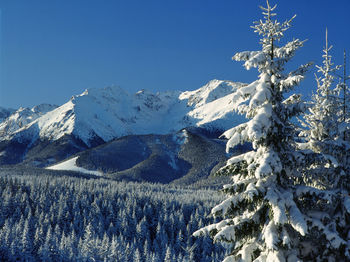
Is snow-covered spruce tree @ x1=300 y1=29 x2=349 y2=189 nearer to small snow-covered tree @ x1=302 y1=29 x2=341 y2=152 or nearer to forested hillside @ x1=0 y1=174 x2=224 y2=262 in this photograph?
small snow-covered tree @ x1=302 y1=29 x2=341 y2=152

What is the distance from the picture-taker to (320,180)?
18531mm

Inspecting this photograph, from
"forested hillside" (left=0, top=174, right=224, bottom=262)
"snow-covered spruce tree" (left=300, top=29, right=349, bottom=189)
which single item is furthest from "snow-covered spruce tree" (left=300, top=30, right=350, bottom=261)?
"forested hillside" (left=0, top=174, right=224, bottom=262)

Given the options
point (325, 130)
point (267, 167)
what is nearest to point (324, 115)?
point (325, 130)

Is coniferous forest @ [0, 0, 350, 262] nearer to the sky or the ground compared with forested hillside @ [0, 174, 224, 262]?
nearer to the sky

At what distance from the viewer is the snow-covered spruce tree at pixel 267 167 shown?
15.4 metres

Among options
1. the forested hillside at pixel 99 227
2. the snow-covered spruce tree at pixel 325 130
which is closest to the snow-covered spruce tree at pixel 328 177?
the snow-covered spruce tree at pixel 325 130

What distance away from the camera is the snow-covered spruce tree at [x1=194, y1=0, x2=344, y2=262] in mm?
15391

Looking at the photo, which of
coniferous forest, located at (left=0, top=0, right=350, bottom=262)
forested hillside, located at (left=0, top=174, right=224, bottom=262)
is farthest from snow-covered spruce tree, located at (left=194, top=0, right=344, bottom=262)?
forested hillside, located at (left=0, top=174, right=224, bottom=262)

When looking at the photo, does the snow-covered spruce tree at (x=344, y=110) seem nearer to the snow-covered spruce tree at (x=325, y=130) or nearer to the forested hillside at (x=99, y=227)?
the snow-covered spruce tree at (x=325, y=130)

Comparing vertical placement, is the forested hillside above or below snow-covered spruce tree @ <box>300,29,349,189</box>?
below

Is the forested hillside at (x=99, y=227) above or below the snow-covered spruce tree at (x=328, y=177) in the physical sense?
below

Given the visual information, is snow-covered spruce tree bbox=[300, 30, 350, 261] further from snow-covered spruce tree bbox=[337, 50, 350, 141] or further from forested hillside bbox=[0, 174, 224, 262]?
forested hillside bbox=[0, 174, 224, 262]

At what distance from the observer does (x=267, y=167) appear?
49.2ft

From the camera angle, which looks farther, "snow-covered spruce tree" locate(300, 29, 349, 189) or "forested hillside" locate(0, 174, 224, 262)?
"forested hillside" locate(0, 174, 224, 262)
